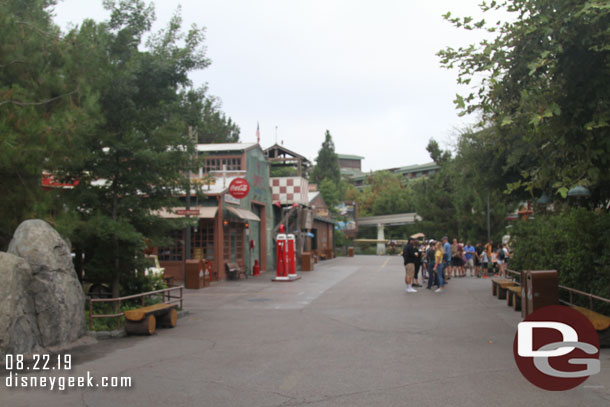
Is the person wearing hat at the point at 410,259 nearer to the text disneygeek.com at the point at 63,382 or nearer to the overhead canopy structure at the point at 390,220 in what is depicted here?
the text disneygeek.com at the point at 63,382

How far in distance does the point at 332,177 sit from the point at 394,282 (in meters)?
59.0

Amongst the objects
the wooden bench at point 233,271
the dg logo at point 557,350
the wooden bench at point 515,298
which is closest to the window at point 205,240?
the wooden bench at point 233,271

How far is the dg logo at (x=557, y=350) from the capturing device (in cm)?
696

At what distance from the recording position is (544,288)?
1072 cm

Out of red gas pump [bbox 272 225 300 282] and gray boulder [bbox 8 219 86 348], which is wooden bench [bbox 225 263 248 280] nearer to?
red gas pump [bbox 272 225 300 282]

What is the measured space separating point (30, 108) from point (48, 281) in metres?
2.87

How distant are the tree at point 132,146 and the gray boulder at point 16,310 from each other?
2971 mm

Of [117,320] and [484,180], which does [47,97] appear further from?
[484,180]

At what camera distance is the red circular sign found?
81.7ft

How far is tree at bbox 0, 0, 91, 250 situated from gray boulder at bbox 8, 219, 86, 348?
2.22 feet

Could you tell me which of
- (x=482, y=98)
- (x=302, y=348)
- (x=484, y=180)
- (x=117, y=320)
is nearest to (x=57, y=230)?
(x=117, y=320)

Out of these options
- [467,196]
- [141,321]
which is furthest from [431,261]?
[467,196]

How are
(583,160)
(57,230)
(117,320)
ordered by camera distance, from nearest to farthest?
(583,160) < (57,230) < (117,320)

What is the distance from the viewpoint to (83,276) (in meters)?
13.9
